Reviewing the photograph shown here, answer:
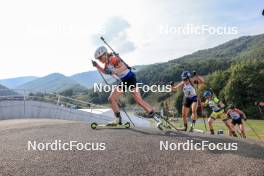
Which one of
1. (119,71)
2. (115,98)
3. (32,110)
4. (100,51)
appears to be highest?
(100,51)

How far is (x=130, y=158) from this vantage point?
8.16 meters

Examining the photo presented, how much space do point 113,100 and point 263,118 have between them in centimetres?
6067

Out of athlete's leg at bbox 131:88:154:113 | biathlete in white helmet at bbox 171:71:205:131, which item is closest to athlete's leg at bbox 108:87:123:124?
athlete's leg at bbox 131:88:154:113

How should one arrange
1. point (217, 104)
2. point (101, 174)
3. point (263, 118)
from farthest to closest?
point (263, 118) → point (217, 104) → point (101, 174)

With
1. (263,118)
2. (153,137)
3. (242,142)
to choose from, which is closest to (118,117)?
(153,137)

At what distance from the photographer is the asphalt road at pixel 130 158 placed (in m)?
7.31

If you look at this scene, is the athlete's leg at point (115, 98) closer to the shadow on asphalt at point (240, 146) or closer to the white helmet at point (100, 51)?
the white helmet at point (100, 51)

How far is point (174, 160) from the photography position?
8023 millimetres

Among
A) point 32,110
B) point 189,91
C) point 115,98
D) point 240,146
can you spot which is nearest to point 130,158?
point 240,146

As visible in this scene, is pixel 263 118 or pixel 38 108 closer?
pixel 38 108

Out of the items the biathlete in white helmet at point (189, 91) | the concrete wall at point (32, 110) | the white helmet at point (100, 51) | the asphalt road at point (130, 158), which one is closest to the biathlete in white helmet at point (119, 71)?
the white helmet at point (100, 51)

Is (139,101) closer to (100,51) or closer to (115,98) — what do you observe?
(115,98)

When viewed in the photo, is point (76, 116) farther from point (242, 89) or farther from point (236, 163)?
point (242, 89)

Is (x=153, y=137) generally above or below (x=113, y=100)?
below
